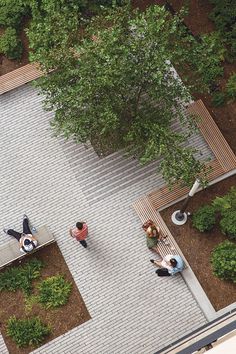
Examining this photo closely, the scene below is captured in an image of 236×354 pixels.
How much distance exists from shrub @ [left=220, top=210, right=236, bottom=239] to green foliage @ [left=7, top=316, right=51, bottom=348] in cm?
660

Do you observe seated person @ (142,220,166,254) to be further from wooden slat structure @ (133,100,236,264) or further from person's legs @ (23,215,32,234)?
person's legs @ (23,215,32,234)

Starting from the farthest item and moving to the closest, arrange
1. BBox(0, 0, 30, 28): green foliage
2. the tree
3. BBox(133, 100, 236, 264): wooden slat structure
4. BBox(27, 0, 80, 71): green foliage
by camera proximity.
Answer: BBox(0, 0, 30, 28): green foliage
BBox(133, 100, 236, 264): wooden slat structure
BBox(27, 0, 80, 71): green foliage
the tree

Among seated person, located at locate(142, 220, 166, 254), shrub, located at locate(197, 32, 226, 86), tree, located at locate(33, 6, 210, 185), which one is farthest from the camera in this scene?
shrub, located at locate(197, 32, 226, 86)

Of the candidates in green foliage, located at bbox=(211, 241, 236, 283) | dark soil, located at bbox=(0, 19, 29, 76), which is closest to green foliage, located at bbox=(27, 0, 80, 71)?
dark soil, located at bbox=(0, 19, 29, 76)

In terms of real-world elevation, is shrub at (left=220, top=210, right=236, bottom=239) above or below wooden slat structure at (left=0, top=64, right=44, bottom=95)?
below

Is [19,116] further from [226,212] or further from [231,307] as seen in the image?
[231,307]

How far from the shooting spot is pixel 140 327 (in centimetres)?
1717

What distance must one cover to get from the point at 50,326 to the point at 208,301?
5196mm

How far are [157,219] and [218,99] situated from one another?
5.06 meters

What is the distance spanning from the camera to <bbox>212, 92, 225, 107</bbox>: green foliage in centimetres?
1934

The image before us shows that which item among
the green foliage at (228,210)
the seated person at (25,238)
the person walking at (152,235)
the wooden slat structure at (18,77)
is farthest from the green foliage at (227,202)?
the wooden slat structure at (18,77)

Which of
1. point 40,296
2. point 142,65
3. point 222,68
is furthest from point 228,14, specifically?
point 40,296

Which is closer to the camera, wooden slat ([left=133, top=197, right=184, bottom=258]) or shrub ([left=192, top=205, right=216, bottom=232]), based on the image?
shrub ([left=192, top=205, right=216, bottom=232])

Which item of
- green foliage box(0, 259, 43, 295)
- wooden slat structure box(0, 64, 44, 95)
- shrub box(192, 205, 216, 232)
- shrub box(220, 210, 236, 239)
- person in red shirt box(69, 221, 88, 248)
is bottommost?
shrub box(220, 210, 236, 239)
